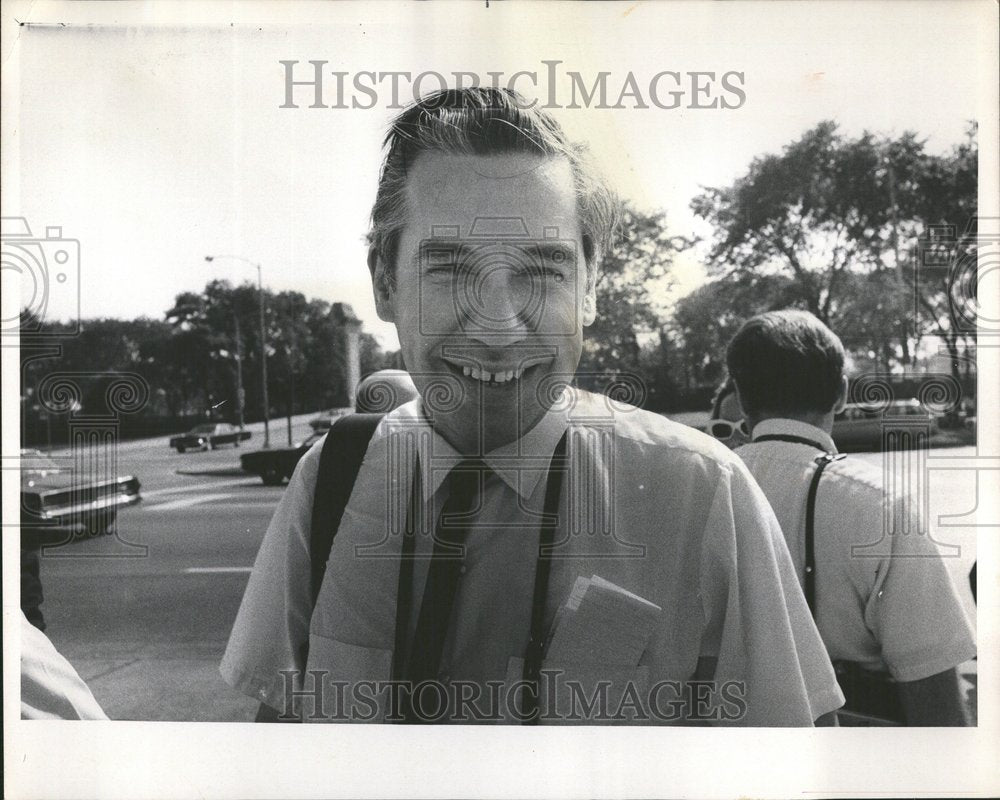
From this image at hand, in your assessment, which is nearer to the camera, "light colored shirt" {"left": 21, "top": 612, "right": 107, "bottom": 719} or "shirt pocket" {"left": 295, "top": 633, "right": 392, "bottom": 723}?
"shirt pocket" {"left": 295, "top": 633, "right": 392, "bottom": 723}

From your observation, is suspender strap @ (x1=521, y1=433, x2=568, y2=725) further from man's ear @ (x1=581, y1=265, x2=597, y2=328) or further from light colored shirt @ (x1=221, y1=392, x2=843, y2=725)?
man's ear @ (x1=581, y1=265, x2=597, y2=328)

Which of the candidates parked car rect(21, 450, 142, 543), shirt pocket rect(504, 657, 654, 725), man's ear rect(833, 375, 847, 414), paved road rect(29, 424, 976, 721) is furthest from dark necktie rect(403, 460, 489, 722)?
man's ear rect(833, 375, 847, 414)

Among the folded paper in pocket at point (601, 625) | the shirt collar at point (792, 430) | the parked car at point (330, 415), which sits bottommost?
the folded paper in pocket at point (601, 625)

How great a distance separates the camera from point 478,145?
2.38 meters

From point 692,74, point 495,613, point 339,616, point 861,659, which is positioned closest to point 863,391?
point 861,659

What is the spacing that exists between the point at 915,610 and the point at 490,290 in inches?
55.9

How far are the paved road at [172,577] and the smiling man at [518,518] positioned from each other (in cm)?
11

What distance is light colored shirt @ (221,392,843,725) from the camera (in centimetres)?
237

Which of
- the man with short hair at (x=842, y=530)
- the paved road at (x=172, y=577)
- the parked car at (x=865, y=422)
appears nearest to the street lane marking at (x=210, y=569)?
the paved road at (x=172, y=577)

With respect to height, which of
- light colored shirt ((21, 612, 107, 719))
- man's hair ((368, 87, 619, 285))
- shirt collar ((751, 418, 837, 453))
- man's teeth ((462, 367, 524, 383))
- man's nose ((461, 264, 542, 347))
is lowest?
light colored shirt ((21, 612, 107, 719))

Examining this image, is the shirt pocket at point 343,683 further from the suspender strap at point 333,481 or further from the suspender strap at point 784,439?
the suspender strap at point 784,439

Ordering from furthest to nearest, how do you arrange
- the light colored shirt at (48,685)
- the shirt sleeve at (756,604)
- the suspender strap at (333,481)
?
the light colored shirt at (48,685) → the suspender strap at (333,481) → the shirt sleeve at (756,604)

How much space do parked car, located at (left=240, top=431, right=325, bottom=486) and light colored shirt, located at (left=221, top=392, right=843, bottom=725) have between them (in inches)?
1.3

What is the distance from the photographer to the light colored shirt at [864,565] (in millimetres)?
2369
